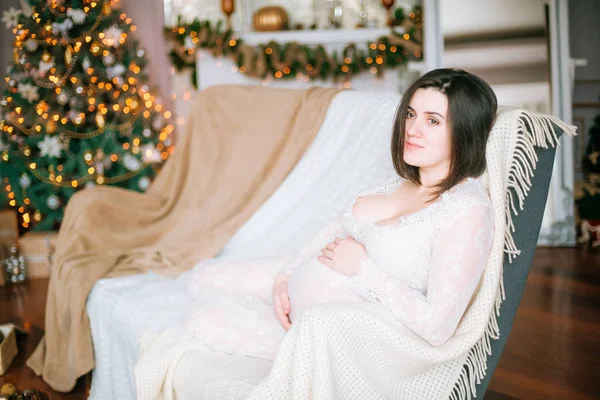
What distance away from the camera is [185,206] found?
2.91 meters

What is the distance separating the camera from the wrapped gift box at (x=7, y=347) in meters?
2.74

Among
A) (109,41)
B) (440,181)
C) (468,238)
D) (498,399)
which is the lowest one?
(498,399)

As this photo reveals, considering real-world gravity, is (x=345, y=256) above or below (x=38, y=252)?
above

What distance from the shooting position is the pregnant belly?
1693mm

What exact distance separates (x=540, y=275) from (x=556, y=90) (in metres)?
1.32

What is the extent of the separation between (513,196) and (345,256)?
→ 0.45m

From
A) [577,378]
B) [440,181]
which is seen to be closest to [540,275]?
[577,378]

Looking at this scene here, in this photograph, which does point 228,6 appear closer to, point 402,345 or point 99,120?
point 99,120

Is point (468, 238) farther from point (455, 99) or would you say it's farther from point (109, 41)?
point (109, 41)

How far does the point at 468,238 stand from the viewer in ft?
4.86

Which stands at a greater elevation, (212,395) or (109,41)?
(109,41)

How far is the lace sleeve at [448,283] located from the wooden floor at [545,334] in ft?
3.30

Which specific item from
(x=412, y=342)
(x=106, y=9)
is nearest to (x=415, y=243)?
Result: (x=412, y=342)

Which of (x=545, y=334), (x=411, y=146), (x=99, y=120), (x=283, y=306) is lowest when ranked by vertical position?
(x=545, y=334)
